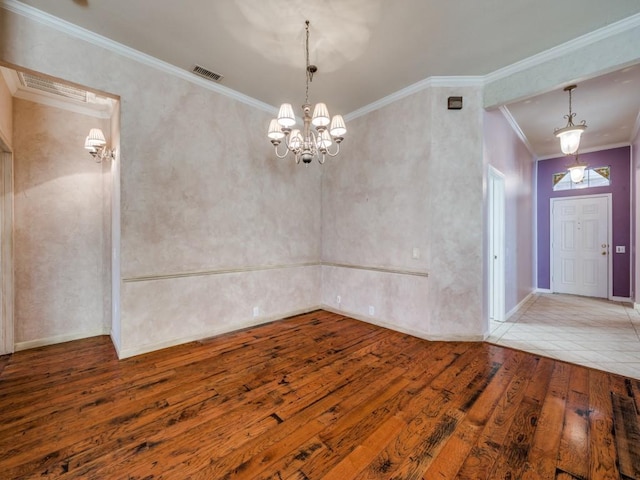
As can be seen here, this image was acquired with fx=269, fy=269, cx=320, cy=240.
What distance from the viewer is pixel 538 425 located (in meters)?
1.99

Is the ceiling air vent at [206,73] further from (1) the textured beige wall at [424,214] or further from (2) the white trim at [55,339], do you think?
(2) the white trim at [55,339]

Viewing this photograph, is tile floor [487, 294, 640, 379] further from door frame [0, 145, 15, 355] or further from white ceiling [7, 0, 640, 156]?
door frame [0, 145, 15, 355]

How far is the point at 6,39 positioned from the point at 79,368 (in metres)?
3.18

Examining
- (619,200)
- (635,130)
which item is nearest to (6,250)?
(635,130)

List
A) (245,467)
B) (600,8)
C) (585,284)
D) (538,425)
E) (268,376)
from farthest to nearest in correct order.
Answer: (585,284) → (268,376) → (600,8) → (538,425) → (245,467)

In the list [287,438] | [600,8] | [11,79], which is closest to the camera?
[287,438]

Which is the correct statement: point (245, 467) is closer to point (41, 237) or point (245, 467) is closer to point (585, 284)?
point (41, 237)

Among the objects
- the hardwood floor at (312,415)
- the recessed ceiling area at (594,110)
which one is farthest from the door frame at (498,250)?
the hardwood floor at (312,415)

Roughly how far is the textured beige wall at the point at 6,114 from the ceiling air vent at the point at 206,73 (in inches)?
76.8

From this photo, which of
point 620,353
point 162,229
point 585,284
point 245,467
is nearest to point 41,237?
point 162,229

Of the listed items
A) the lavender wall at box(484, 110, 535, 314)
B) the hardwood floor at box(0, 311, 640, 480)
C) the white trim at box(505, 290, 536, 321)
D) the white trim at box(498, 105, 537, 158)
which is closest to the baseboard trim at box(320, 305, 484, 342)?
the hardwood floor at box(0, 311, 640, 480)

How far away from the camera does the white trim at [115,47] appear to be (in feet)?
8.00

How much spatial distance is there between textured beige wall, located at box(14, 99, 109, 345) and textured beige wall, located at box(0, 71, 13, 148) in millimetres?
105

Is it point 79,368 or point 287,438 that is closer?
point 287,438
